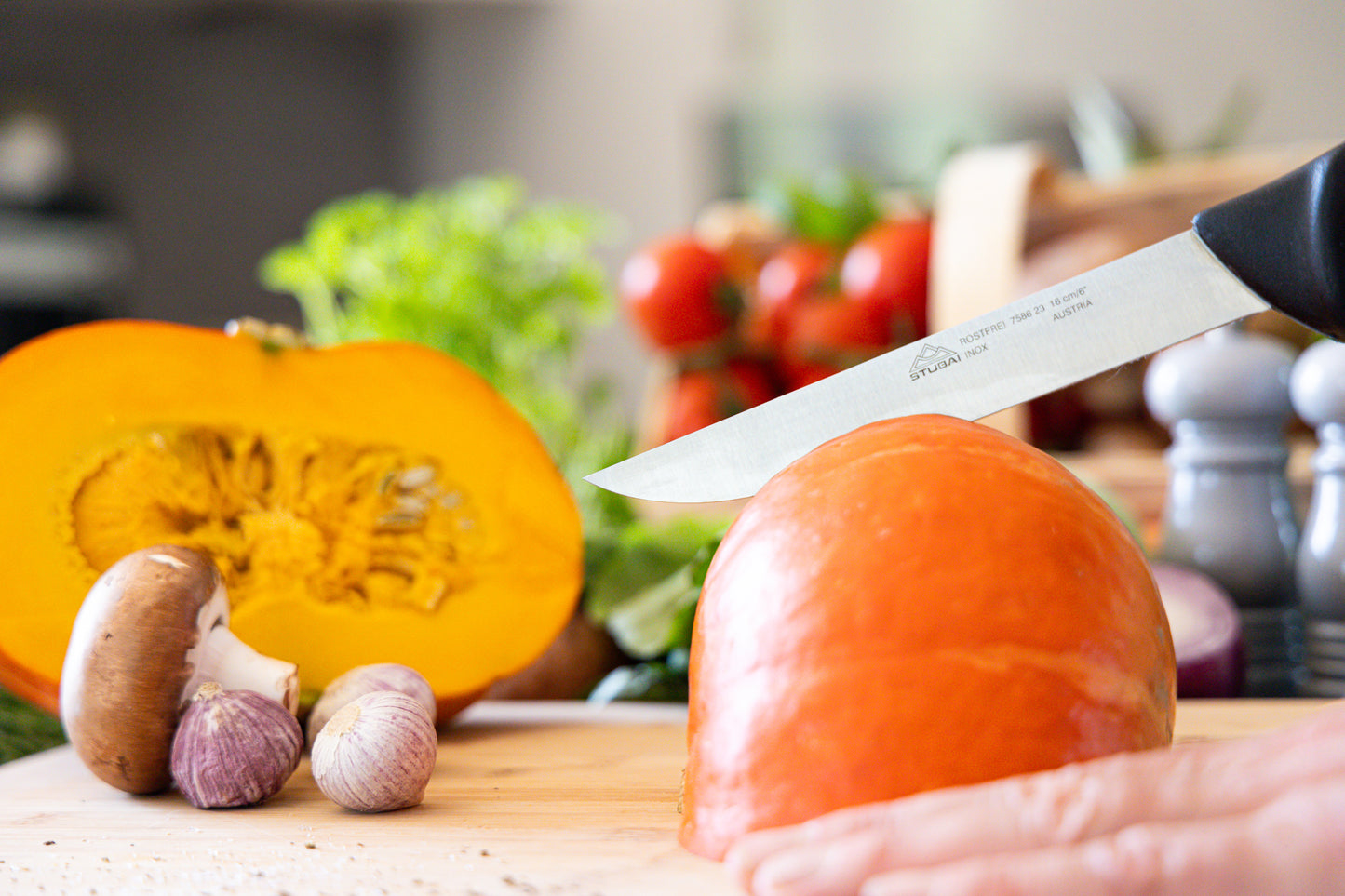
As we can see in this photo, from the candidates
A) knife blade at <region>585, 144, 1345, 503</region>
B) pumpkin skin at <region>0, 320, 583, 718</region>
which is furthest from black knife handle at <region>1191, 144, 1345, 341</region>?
pumpkin skin at <region>0, 320, 583, 718</region>

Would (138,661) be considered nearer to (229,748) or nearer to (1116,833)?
(229,748)

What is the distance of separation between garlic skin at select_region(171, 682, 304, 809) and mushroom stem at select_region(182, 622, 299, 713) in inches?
1.1

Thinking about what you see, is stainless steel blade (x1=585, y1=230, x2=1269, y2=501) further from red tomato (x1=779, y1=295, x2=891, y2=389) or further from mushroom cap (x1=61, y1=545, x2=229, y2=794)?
red tomato (x1=779, y1=295, x2=891, y2=389)

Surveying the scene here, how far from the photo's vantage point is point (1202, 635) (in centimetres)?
79

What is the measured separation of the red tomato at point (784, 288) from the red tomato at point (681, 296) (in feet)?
0.16

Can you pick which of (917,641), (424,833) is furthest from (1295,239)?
(424,833)

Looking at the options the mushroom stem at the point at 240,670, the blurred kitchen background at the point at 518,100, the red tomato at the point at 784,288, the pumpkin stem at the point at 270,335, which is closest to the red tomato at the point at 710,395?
the red tomato at the point at 784,288

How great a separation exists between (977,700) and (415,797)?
0.31 m

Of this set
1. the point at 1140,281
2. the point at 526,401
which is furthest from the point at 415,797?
the point at 526,401

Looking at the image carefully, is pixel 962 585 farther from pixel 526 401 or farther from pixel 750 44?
pixel 750 44

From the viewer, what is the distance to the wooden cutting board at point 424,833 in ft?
1.56

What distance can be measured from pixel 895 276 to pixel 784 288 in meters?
0.20

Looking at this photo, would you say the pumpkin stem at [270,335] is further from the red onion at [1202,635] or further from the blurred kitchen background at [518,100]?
the blurred kitchen background at [518,100]

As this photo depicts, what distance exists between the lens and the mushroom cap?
0.56m
